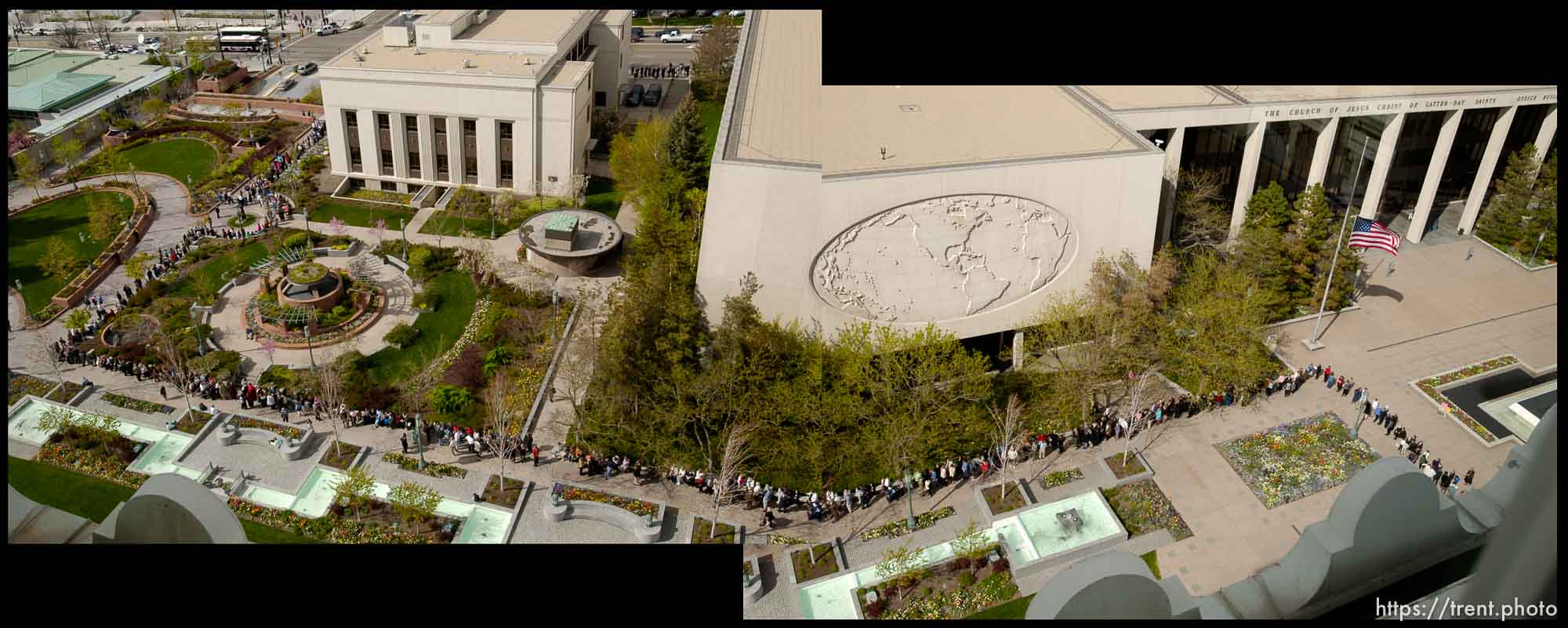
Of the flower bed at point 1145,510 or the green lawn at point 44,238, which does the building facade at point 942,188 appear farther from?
the green lawn at point 44,238

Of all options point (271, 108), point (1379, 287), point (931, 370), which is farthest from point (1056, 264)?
point (271, 108)

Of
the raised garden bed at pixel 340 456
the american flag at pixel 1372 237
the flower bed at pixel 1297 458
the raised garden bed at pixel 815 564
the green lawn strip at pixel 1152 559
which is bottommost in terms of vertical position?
the raised garden bed at pixel 340 456

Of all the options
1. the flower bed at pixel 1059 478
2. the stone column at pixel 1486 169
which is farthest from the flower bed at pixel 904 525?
the stone column at pixel 1486 169

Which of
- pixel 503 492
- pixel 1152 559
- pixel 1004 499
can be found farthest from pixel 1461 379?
pixel 503 492

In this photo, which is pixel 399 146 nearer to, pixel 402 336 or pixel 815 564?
pixel 402 336

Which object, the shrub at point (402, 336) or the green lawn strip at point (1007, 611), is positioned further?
the shrub at point (402, 336)

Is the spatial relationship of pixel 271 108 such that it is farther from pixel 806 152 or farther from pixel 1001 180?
pixel 1001 180

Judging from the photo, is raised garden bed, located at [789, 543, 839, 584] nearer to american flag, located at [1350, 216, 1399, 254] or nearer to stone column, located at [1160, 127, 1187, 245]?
stone column, located at [1160, 127, 1187, 245]
